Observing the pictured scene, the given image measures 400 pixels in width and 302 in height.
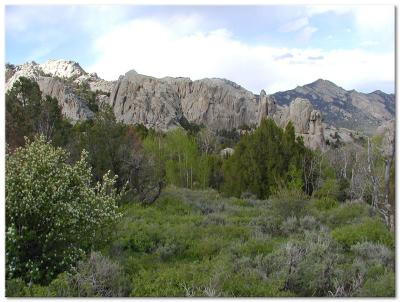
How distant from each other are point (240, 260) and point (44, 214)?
286 cm

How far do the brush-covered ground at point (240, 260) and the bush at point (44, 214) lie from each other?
0.40 meters

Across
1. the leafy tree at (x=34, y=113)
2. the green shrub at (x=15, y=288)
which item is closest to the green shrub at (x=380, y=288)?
the green shrub at (x=15, y=288)

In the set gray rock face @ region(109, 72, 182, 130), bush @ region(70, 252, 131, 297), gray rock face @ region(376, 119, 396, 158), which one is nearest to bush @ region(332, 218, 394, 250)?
gray rock face @ region(376, 119, 396, 158)

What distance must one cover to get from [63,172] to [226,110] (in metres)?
57.8

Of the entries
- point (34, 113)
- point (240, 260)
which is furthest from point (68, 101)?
point (240, 260)

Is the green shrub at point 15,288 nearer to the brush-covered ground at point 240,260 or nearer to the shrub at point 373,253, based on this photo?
the brush-covered ground at point 240,260

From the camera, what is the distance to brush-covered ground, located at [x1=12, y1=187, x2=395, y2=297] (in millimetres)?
5266

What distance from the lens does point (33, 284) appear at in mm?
5320

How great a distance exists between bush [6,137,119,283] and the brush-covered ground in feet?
1.32

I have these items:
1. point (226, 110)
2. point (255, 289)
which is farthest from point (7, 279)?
point (226, 110)

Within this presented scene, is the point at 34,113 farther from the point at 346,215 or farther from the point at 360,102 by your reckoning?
the point at 346,215

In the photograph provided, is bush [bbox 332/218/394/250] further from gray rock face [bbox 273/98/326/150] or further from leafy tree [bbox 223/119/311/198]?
gray rock face [bbox 273/98/326/150]

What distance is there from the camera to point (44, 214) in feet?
18.7

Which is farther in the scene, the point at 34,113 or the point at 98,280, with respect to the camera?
the point at 34,113
